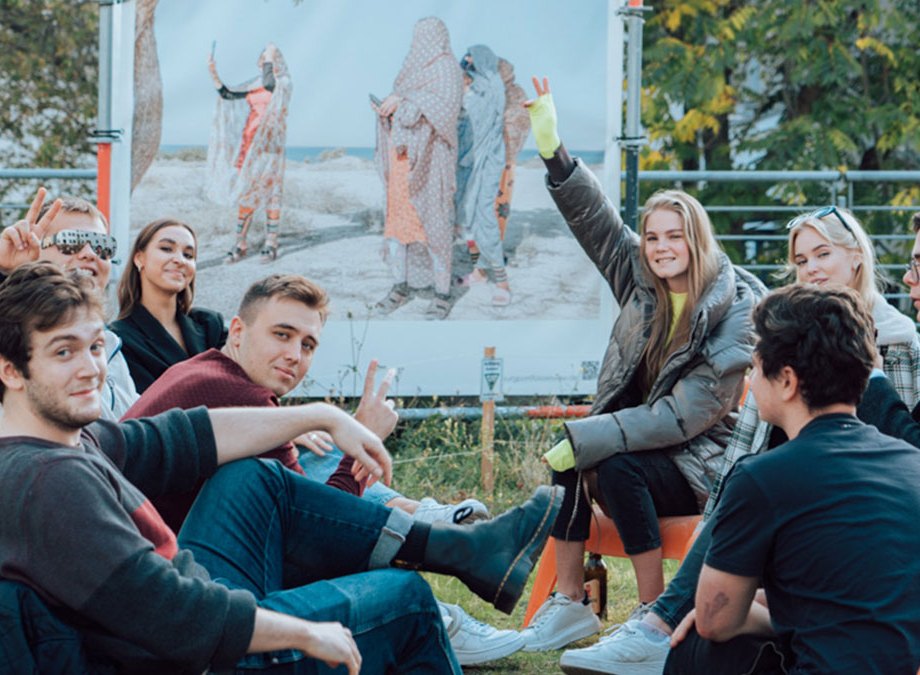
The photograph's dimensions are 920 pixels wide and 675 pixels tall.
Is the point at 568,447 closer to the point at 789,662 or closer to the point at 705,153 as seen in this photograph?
the point at 789,662

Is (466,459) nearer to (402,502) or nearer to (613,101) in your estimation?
(613,101)

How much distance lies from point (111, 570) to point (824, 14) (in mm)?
9187

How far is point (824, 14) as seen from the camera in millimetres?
10289

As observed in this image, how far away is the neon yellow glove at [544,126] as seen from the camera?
4.84 metres

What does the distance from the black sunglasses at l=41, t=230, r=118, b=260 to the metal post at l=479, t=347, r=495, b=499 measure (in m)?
2.60

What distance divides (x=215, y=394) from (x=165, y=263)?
4.57 ft

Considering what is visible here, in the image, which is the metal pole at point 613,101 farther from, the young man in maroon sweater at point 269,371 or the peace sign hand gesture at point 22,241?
the peace sign hand gesture at point 22,241

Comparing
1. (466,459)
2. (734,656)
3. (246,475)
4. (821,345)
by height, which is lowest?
(466,459)

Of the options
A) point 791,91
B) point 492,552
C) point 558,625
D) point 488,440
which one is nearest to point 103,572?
point 492,552

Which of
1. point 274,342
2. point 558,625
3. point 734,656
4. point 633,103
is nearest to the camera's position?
point 734,656

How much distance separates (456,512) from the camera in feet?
12.2

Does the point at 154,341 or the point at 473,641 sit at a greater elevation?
the point at 154,341

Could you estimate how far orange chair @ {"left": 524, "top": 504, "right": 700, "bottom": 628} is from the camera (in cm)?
447

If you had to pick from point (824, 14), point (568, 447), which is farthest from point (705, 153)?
point (568, 447)
